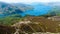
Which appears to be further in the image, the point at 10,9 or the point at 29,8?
the point at 29,8

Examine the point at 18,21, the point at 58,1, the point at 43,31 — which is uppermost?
the point at 58,1

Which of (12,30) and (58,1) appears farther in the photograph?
(58,1)

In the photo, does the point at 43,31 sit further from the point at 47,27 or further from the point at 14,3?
the point at 14,3

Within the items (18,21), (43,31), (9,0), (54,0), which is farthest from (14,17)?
(54,0)

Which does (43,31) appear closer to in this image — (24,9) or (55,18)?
(55,18)

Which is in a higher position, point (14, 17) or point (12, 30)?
point (14, 17)

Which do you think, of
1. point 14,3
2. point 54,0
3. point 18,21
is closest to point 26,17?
point 18,21

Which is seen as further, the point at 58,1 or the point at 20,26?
the point at 58,1
